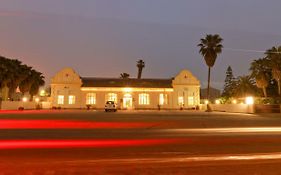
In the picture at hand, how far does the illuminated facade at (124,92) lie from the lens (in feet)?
266

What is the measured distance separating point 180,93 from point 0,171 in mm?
75397

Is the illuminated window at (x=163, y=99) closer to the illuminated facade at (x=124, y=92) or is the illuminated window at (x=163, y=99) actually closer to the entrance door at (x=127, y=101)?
the illuminated facade at (x=124, y=92)

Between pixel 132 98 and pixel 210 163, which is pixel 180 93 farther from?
pixel 210 163

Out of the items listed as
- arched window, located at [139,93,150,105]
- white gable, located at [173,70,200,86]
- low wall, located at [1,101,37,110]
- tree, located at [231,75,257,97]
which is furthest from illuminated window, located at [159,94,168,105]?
low wall, located at [1,101,37,110]

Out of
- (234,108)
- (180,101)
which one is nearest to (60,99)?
(180,101)

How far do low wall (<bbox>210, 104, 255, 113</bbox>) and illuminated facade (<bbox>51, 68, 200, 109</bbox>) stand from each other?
1039cm

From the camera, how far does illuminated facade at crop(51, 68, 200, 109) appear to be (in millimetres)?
80938

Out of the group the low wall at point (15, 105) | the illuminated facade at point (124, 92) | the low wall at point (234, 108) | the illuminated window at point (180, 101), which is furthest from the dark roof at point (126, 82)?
the low wall at point (234, 108)

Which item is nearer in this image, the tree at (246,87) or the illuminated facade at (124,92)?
the illuminated facade at (124,92)

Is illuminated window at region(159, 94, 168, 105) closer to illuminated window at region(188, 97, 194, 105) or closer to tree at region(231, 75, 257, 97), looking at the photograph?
illuminated window at region(188, 97, 194, 105)

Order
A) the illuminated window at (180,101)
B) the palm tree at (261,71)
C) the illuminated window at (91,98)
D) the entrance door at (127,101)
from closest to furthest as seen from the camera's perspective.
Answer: the palm tree at (261,71), the entrance door at (127,101), the illuminated window at (91,98), the illuminated window at (180,101)

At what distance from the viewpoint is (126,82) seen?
83.8m

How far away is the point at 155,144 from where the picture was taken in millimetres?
14148

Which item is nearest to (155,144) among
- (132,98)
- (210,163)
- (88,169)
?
(210,163)
